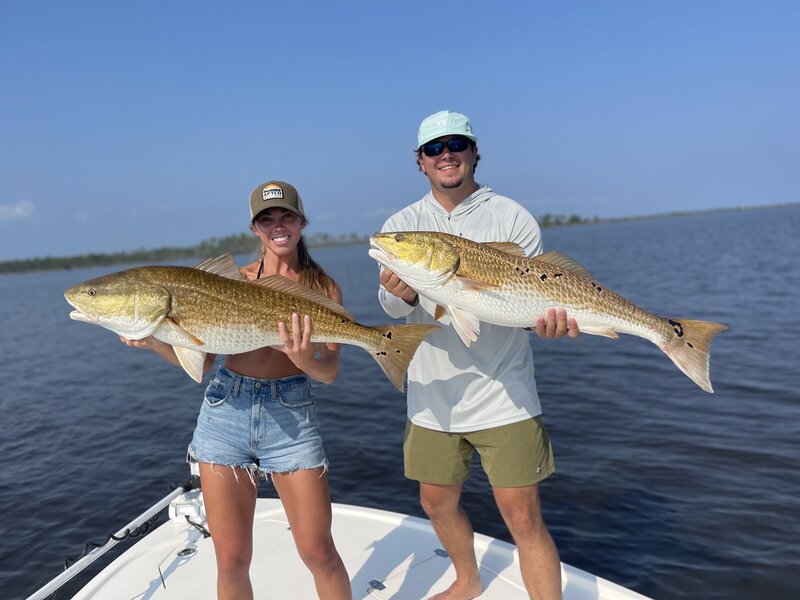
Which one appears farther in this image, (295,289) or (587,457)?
(587,457)

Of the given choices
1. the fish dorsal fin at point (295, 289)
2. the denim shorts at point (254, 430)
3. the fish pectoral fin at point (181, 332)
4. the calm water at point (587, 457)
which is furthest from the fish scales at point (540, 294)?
the calm water at point (587, 457)

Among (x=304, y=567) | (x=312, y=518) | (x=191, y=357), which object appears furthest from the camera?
(x=304, y=567)

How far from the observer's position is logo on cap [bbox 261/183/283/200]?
3240mm

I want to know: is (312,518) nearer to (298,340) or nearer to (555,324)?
(298,340)

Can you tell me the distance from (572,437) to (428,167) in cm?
743

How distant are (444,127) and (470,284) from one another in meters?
1.11

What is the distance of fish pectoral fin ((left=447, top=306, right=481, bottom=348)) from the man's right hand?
0.33 m

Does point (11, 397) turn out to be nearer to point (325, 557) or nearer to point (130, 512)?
point (130, 512)

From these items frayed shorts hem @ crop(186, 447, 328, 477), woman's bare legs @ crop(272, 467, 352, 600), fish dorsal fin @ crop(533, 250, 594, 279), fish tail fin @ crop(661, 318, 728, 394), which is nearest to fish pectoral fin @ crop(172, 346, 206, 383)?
frayed shorts hem @ crop(186, 447, 328, 477)

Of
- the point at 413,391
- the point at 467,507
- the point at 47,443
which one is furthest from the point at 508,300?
the point at 47,443

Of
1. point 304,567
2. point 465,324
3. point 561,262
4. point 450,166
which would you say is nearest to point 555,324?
point 561,262

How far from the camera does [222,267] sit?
11.0 ft

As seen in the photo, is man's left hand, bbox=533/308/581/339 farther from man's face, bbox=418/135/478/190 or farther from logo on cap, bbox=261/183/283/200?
logo on cap, bbox=261/183/283/200

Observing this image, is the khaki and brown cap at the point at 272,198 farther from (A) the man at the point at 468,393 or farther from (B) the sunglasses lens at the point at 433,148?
(B) the sunglasses lens at the point at 433,148
